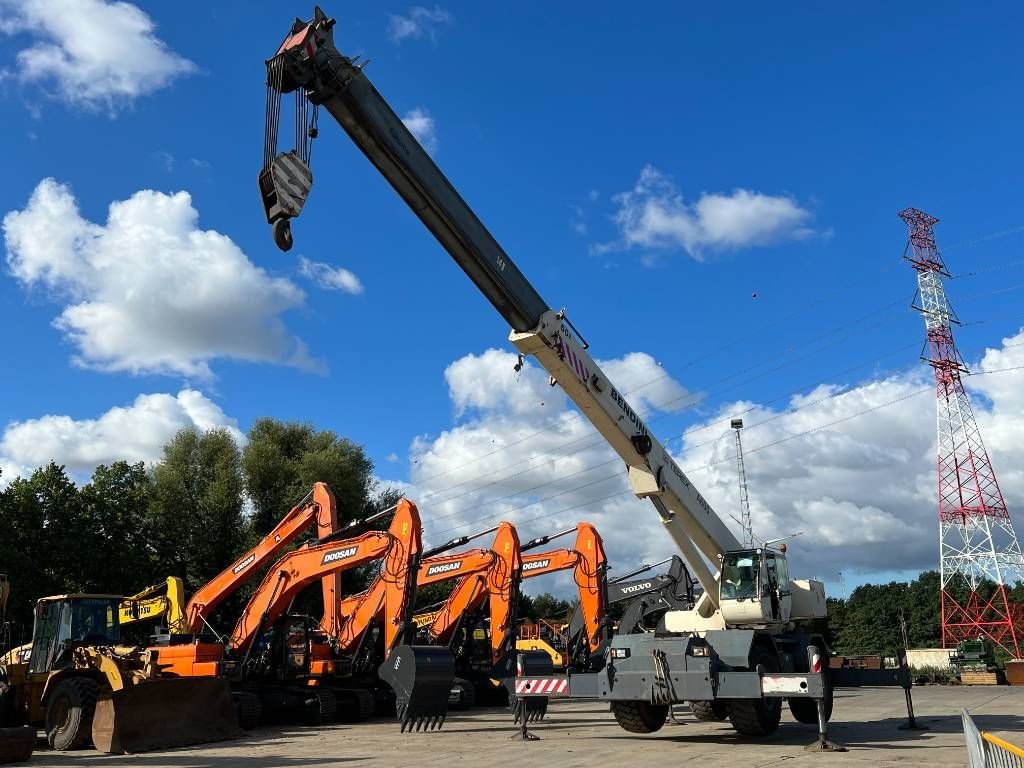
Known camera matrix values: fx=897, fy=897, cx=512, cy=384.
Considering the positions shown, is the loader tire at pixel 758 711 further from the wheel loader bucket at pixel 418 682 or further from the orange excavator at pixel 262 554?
the orange excavator at pixel 262 554

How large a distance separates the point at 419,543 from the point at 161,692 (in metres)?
5.69

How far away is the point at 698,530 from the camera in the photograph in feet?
52.1

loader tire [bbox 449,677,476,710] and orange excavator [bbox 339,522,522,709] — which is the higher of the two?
orange excavator [bbox 339,522,522,709]

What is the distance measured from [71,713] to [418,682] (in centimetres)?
612

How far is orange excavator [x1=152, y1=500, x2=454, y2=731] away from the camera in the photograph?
17938mm

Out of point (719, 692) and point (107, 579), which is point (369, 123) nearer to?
point (719, 692)

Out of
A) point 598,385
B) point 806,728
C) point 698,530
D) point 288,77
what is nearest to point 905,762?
point 806,728

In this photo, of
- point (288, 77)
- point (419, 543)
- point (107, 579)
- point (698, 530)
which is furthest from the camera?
point (107, 579)

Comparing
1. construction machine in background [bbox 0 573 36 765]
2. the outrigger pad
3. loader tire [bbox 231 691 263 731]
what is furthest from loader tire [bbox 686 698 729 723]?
construction machine in background [bbox 0 573 36 765]

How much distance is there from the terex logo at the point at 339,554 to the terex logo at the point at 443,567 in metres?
6.12

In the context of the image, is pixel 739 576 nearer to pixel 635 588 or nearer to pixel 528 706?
pixel 528 706

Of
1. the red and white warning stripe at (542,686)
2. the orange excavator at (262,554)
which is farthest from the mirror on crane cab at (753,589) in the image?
the orange excavator at (262,554)

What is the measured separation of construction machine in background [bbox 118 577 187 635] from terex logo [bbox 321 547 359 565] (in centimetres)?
374

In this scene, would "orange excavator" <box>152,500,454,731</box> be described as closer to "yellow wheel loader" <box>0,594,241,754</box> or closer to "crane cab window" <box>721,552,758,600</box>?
"yellow wheel loader" <box>0,594,241,754</box>
